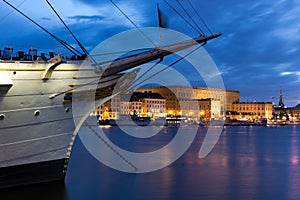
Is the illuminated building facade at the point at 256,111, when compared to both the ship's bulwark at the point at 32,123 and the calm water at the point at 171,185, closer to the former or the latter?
the calm water at the point at 171,185

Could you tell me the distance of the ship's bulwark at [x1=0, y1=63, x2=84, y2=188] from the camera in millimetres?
11867

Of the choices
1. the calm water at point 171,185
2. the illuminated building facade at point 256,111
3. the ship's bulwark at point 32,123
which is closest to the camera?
the ship's bulwark at point 32,123

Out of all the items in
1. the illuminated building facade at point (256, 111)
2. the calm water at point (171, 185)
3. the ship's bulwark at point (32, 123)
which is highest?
the illuminated building facade at point (256, 111)

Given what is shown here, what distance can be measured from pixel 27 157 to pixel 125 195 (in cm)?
454

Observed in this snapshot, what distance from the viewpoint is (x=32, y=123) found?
1223 cm

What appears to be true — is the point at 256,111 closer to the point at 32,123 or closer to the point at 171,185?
the point at 171,185

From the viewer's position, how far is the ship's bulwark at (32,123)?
11867 mm

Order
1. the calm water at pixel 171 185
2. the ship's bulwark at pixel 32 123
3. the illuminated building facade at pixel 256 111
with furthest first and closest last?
the illuminated building facade at pixel 256 111
the calm water at pixel 171 185
the ship's bulwark at pixel 32 123

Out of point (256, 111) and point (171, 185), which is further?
point (256, 111)

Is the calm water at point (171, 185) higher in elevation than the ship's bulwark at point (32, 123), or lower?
lower

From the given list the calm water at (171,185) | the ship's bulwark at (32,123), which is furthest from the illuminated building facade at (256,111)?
the ship's bulwark at (32,123)

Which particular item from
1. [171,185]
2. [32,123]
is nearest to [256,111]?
[171,185]

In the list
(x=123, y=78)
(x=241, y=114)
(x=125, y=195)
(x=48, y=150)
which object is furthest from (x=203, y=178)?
(x=241, y=114)

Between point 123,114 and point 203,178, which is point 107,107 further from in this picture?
point 203,178
